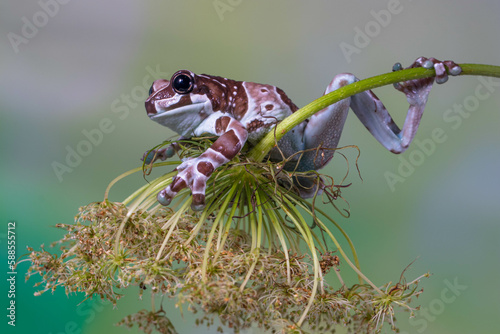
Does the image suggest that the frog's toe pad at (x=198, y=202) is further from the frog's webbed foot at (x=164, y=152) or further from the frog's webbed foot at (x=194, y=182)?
the frog's webbed foot at (x=164, y=152)

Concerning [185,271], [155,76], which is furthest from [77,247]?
[155,76]

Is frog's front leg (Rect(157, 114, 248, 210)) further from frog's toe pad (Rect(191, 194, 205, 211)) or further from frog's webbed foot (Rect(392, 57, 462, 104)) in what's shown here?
frog's webbed foot (Rect(392, 57, 462, 104))

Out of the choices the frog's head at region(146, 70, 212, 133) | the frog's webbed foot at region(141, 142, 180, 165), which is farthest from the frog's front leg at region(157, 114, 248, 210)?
the frog's webbed foot at region(141, 142, 180, 165)

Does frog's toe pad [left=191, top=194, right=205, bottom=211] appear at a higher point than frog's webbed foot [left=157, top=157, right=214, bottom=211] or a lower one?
lower

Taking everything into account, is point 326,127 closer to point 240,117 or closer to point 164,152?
point 240,117

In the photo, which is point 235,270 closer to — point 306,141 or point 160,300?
point 160,300

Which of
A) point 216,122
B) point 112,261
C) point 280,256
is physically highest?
point 216,122

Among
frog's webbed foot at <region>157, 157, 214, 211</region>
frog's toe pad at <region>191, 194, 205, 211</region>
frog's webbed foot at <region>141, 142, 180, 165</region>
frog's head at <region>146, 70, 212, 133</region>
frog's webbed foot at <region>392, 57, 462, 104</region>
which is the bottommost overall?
frog's webbed foot at <region>392, 57, 462, 104</region>
